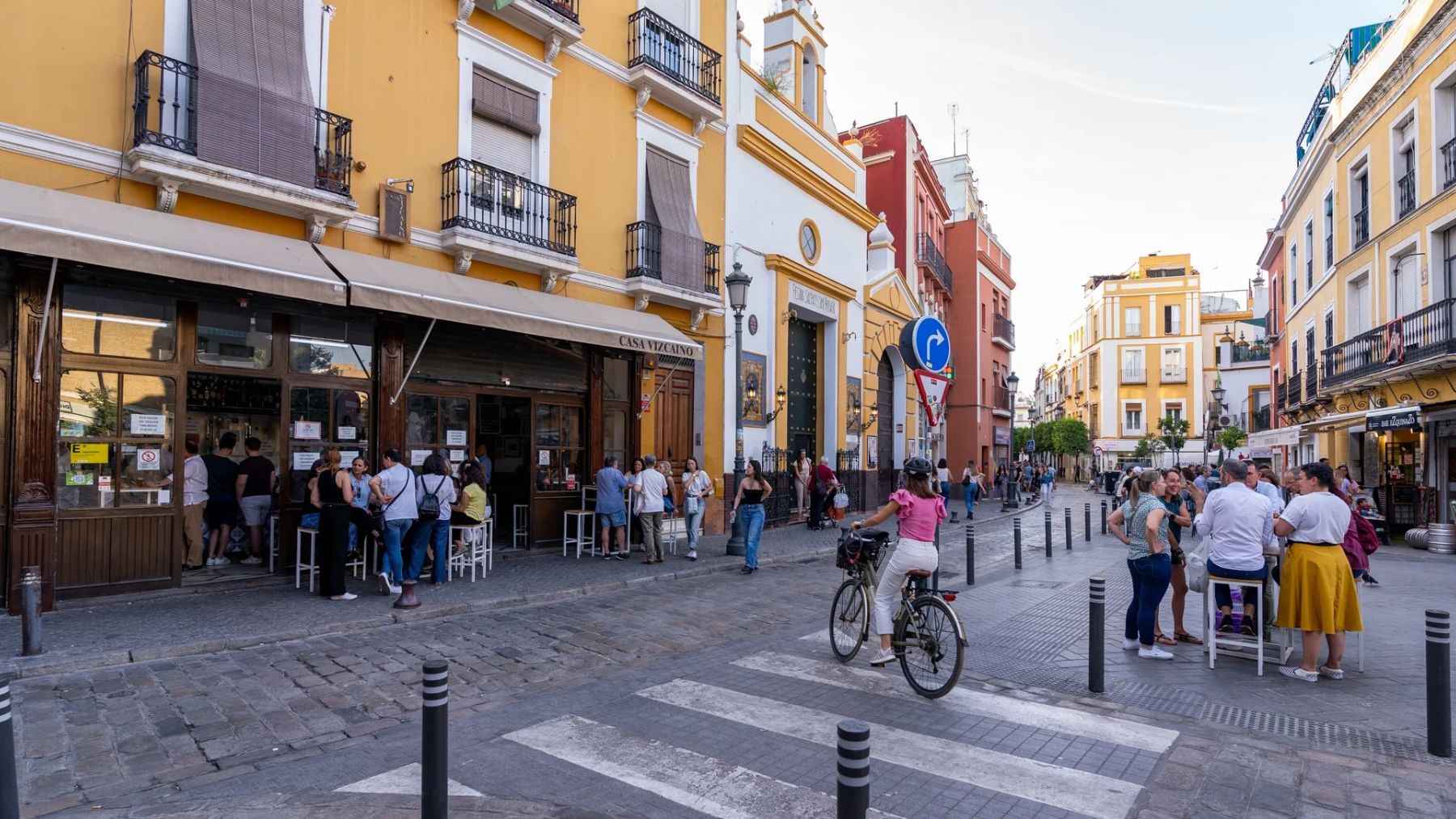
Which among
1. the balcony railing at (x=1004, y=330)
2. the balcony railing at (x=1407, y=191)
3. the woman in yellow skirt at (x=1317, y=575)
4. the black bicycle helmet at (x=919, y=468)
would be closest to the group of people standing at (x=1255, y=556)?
the woman in yellow skirt at (x=1317, y=575)

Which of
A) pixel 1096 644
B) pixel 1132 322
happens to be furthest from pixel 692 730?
pixel 1132 322

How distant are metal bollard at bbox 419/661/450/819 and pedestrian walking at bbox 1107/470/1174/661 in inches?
226

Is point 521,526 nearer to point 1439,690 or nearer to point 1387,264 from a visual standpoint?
point 1439,690

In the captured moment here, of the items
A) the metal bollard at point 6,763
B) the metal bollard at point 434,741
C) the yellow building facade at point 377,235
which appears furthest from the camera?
the yellow building facade at point 377,235

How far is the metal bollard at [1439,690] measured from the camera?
4902 millimetres

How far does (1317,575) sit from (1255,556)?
451mm

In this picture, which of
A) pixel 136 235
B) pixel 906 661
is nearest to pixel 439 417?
pixel 136 235

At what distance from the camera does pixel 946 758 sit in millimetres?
4793

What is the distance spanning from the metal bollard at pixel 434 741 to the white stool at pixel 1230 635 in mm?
6239

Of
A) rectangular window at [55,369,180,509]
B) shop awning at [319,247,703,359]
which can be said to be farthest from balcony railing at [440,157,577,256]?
rectangular window at [55,369,180,509]

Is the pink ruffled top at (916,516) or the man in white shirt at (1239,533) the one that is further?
the man in white shirt at (1239,533)

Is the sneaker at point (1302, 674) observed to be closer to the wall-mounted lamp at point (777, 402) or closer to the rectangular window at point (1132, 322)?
the wall-mounted lamp at point (777, 402)

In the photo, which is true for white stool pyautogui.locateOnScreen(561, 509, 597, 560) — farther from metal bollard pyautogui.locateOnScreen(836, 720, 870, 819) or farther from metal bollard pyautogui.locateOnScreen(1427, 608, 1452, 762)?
metal bollard pyautogui.locateOnScreen(836, 720, 870, 819)

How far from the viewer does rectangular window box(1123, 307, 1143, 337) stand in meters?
59.8
